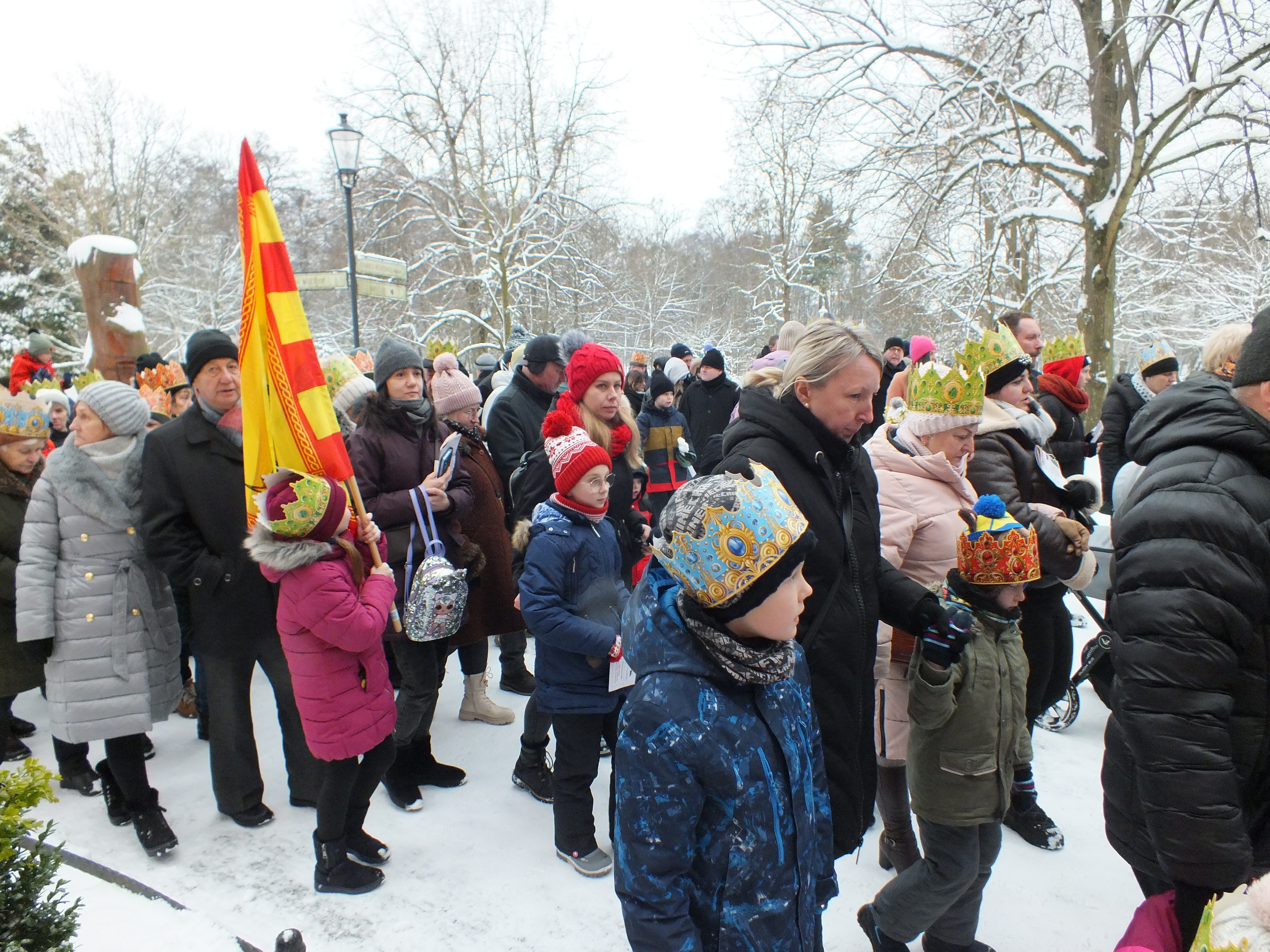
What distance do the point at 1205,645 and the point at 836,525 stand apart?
938 mm

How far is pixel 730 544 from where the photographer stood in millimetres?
1652

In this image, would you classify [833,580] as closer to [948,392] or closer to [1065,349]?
[948,392]

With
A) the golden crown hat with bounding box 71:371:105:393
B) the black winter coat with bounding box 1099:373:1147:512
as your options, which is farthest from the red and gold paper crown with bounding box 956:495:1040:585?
the black winter coat with bounding box 1099:373:1147:512

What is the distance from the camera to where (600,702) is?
3514 millimetres

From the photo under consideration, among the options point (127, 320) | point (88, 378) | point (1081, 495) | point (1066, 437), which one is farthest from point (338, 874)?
point (127, 320)

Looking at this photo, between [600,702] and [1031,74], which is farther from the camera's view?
[1031,74]

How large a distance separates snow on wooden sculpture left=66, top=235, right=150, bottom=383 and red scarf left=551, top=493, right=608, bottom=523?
10.1 m

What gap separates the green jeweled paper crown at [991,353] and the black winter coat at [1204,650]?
5.56ft

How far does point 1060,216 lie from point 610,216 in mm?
14184

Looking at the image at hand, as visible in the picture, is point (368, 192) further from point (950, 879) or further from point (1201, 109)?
point (950, 879)

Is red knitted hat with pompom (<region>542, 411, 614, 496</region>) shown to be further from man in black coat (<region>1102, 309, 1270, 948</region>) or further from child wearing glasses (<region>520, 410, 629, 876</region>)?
man in black coat (<region>1102, 309, 1270, 948</region>)

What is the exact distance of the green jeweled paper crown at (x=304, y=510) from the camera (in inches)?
118

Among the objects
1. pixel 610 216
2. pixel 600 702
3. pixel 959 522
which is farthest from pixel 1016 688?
pixel 610 216

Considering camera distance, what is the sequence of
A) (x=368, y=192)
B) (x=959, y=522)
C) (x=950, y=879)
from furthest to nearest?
(x=368, y=192) < (x=959, y=522) < (x=950, y=879)
